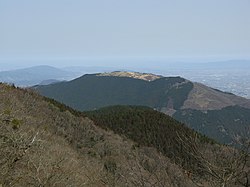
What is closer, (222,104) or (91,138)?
(91,138)

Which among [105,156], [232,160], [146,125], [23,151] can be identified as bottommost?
[146,125]

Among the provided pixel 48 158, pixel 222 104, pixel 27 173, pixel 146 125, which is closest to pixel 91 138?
pixel 48 158

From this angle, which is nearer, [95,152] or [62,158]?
[62,158]

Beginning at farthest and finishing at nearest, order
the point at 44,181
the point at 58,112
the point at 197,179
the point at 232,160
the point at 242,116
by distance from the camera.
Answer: the point at 242,116, the point at 58,112, the point at 44,181, the point at 197,179, the point at 232,160

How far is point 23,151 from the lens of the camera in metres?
14.9

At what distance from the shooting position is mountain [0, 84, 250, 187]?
34.0ft

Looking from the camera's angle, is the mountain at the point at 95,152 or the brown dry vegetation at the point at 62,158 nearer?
the mountain at the point at 95,152

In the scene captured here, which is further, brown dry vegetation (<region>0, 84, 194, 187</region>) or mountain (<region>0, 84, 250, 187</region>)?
brown dry vegetation (<region>0, 84, 194, 187</region>)

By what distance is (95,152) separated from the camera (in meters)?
33.5

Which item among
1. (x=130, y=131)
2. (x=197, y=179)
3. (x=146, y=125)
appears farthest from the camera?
(x=146, y=125)

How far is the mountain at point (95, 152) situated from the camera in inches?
408

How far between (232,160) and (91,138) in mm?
30306

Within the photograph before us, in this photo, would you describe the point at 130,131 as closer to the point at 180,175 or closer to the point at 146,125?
the point at 146,125

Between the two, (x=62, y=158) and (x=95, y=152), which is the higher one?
(x=62, y=158)
